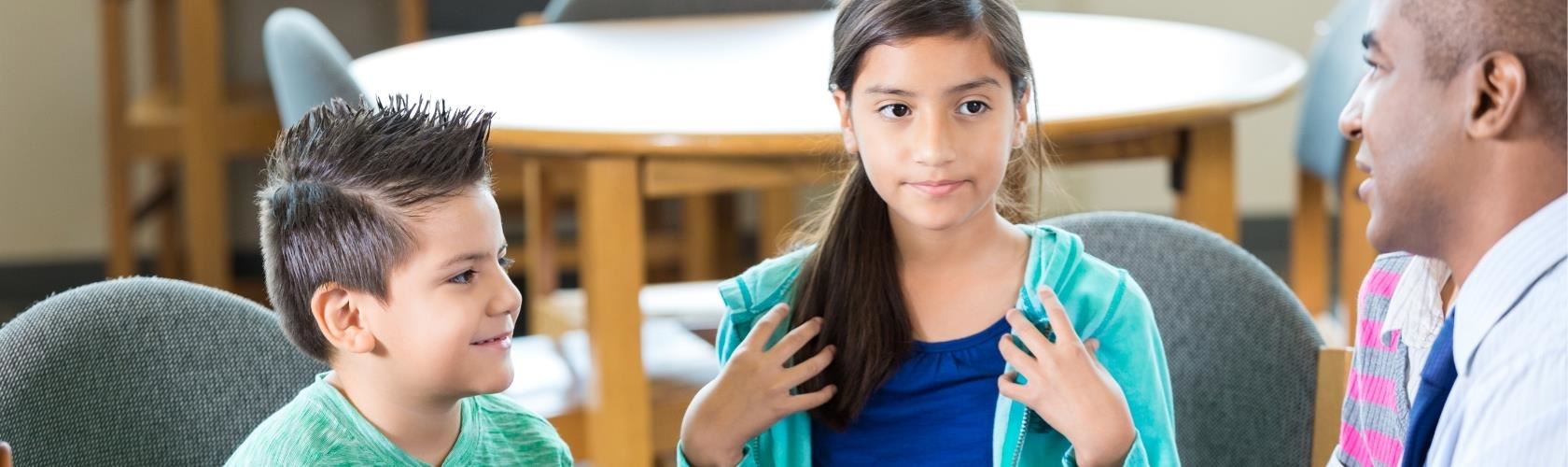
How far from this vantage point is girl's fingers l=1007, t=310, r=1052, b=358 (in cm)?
125

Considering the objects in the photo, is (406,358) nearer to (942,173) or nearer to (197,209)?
(942,173)

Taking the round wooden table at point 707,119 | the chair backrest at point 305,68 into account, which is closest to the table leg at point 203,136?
the round wooden table at point 707,119

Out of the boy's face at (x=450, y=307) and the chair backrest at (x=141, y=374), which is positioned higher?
the boy's face at (x=450, y=307)

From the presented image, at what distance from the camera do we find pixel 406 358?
122 centimetres

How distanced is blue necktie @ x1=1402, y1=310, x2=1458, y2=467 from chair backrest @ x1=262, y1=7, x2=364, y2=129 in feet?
4.51

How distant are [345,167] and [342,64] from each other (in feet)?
3.15

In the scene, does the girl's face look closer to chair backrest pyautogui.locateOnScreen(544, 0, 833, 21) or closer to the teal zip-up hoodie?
the teal zip-up hoodie

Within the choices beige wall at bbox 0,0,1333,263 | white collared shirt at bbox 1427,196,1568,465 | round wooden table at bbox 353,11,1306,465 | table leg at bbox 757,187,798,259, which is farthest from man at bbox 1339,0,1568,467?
beige wall at bbox 0,0,1333,263

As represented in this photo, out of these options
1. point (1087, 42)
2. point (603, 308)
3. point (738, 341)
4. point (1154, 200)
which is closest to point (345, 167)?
point (738, 341)

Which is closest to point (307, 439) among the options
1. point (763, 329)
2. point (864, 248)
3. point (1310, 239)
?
point (763, 329)

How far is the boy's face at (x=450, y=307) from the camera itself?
121 cm

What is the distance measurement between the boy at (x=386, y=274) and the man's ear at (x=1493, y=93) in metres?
0.64

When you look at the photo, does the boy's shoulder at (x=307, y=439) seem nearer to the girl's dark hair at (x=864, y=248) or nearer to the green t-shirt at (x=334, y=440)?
the green t-shirt at (x=334, y=440)

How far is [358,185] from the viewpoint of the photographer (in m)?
1.22
